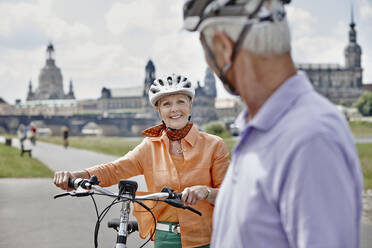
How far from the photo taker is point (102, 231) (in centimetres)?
687

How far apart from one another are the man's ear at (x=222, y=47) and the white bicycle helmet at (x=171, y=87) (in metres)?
1.67

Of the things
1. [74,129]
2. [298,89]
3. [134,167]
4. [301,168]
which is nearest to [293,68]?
[298,89]

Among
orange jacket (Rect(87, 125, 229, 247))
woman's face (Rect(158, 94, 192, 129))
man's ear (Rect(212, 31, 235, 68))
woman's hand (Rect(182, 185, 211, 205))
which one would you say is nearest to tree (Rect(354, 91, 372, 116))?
woman's face (Rect(158, 94, 192, 129))

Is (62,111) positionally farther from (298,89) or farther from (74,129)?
(298,89)

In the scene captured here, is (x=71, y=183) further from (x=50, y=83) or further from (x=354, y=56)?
(x=50, y=83)

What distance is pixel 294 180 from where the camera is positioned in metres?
1.14

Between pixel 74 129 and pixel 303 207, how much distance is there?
108452mm

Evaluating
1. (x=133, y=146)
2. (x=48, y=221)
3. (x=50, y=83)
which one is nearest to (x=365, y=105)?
(x=50, y=83)

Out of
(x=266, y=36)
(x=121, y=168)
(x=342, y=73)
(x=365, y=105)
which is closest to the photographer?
(x=266, y=36)

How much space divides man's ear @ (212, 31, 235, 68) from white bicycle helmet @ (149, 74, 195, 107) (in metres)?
1.67

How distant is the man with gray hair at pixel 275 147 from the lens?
111cm

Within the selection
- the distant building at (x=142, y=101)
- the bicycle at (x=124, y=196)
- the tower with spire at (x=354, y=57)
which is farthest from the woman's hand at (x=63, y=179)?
the tower with spire at (x=354, y=57)

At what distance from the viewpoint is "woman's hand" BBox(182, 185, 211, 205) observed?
2449mm

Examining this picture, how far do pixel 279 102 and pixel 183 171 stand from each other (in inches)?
Answer: 63.8
